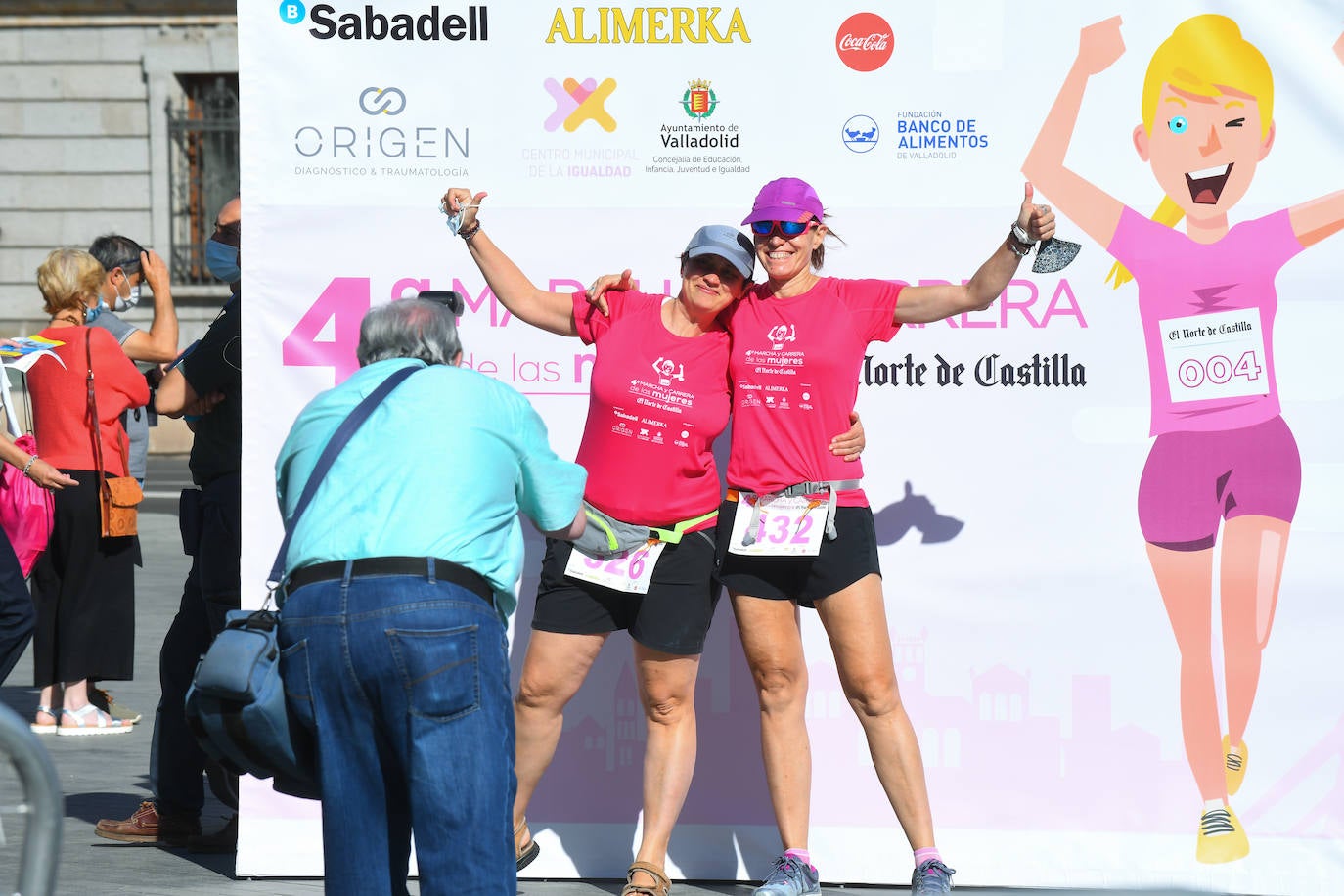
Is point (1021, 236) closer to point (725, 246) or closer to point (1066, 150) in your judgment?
point (1066, 150)

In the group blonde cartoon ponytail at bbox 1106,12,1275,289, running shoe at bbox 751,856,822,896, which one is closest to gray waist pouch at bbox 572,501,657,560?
running shoe at bbox 751,856,822,896

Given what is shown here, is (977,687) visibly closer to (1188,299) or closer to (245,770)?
(1188,299)

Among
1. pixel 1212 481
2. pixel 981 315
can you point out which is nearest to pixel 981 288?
pixel 981 315

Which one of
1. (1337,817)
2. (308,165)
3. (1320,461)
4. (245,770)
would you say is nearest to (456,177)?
(308,165)

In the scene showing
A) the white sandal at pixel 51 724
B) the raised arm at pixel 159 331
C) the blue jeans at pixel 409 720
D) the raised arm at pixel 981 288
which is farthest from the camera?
the white sandal at pixel 51 724

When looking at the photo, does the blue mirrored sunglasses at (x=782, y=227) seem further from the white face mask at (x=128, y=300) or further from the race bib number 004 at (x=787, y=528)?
the white face mask at (x=128, y=300)

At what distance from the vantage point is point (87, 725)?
24.4 ft

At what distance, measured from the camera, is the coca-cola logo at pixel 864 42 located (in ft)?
16.4

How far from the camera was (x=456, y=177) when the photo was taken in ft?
16.7

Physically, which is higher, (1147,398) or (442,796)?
(1147,398)

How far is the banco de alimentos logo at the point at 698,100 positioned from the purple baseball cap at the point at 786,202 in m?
0.43

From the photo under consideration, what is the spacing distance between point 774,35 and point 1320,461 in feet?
7.06

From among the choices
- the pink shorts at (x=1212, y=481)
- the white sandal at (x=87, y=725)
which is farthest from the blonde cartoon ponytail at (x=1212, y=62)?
the white sandal at (x=87, y=725)

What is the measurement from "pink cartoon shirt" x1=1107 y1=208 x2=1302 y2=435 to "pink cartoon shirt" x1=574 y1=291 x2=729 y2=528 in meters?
1.39
